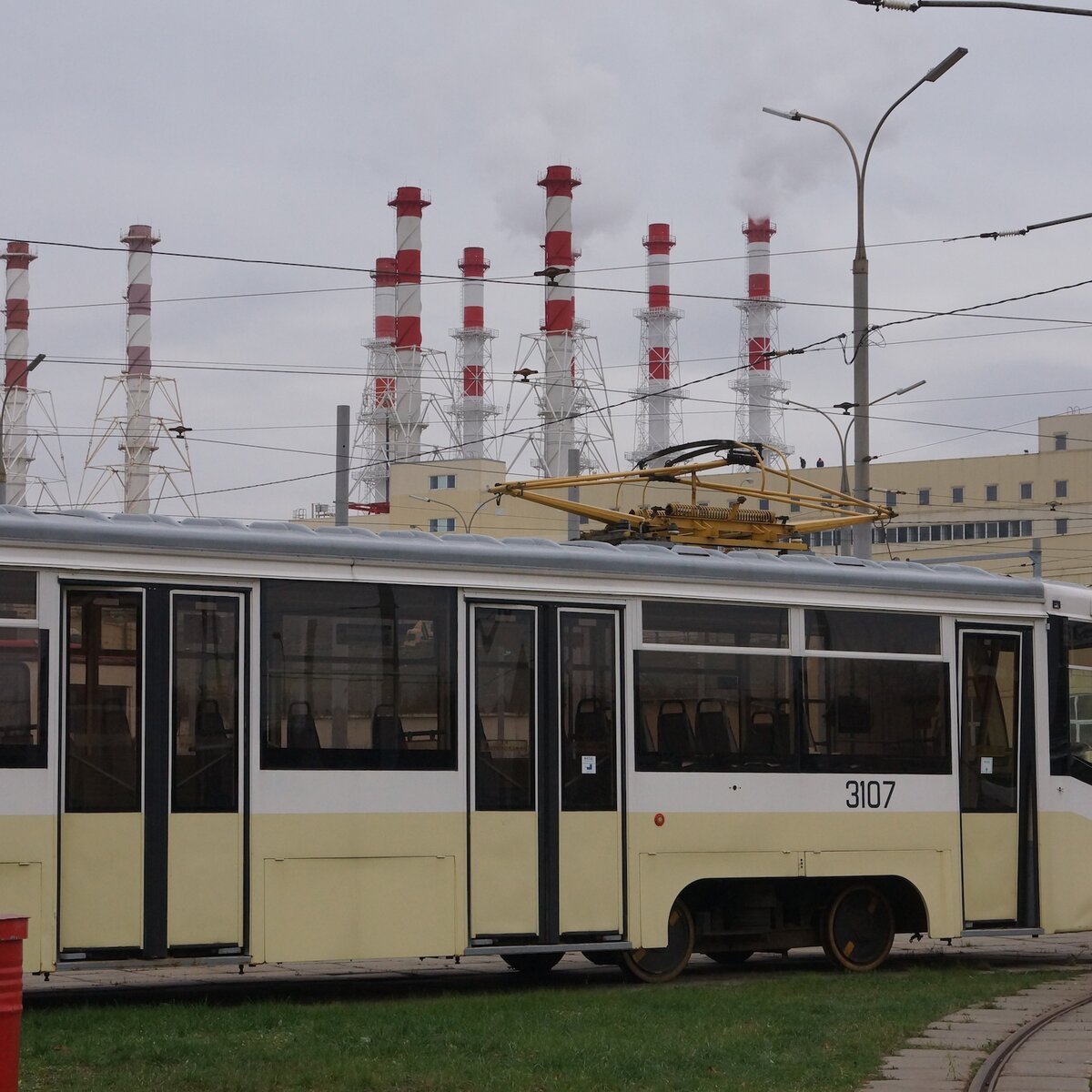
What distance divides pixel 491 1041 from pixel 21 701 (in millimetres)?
3588

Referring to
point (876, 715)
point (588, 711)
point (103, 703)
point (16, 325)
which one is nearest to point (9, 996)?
point (103, 703)

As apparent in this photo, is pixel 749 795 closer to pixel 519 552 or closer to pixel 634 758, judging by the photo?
pixel 634 758

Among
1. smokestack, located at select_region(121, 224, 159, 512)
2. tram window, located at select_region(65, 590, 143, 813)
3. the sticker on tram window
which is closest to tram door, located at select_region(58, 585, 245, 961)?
tram window, located at select_region(65, 590, 143, 813)

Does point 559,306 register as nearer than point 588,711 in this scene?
No

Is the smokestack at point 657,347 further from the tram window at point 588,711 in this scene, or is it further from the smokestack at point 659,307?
the tram window at point 588,711

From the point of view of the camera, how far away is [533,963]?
14156mm

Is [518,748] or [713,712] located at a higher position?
[713,712]

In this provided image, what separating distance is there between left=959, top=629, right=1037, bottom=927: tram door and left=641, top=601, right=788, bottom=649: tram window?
1847 mm

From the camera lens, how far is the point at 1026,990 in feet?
42.9

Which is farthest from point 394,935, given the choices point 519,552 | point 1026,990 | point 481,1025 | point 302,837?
point 1026,990

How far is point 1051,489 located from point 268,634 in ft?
273

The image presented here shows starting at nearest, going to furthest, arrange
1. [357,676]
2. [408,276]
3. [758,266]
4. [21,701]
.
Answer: [21,701] < [357,676] < [408,276] < [758,266]

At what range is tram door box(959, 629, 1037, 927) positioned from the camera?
563 inches

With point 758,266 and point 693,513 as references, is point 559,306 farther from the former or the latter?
point 693,513
